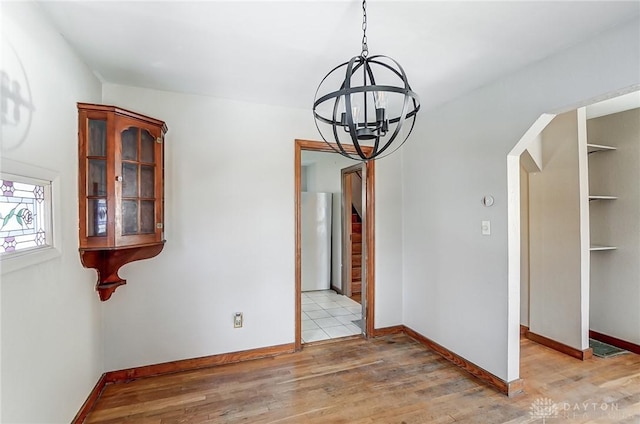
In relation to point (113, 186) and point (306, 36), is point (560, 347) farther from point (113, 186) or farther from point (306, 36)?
point (113, 186)

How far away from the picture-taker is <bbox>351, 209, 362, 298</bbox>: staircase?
5062 millimetres

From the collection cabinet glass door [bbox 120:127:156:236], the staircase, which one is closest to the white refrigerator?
the staircase

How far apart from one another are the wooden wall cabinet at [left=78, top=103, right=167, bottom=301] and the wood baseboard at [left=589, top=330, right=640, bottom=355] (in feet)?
14.2

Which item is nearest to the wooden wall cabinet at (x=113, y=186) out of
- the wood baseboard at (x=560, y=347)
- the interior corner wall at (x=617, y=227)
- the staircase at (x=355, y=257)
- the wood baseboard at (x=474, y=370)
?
the wood baseboard at (x=474, y=370)

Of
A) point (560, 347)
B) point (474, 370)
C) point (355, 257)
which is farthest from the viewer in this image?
point (355, 257)

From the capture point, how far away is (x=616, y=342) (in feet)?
10.2

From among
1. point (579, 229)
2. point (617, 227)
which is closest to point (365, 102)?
point (579, 229)

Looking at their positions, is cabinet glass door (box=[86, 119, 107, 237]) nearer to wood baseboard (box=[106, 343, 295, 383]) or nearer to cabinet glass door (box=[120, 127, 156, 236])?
cabinet glass door (box=[120, 127, 156, 236])

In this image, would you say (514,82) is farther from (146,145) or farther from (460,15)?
(146,145)

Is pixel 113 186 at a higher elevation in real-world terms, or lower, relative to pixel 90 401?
higher

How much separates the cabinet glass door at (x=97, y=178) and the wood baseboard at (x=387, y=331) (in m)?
2.68

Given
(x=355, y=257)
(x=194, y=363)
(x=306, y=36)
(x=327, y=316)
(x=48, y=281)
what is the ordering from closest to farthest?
1. (x=48, y=281)
2. (x=306, y=36)
3. (x=194, y=363)
4. (x=327, y=316)
5. (x=355, y=257)

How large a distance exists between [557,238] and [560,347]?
1032 mm

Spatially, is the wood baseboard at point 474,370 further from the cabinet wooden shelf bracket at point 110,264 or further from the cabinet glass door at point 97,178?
the cabinet glass door at point 97,178
